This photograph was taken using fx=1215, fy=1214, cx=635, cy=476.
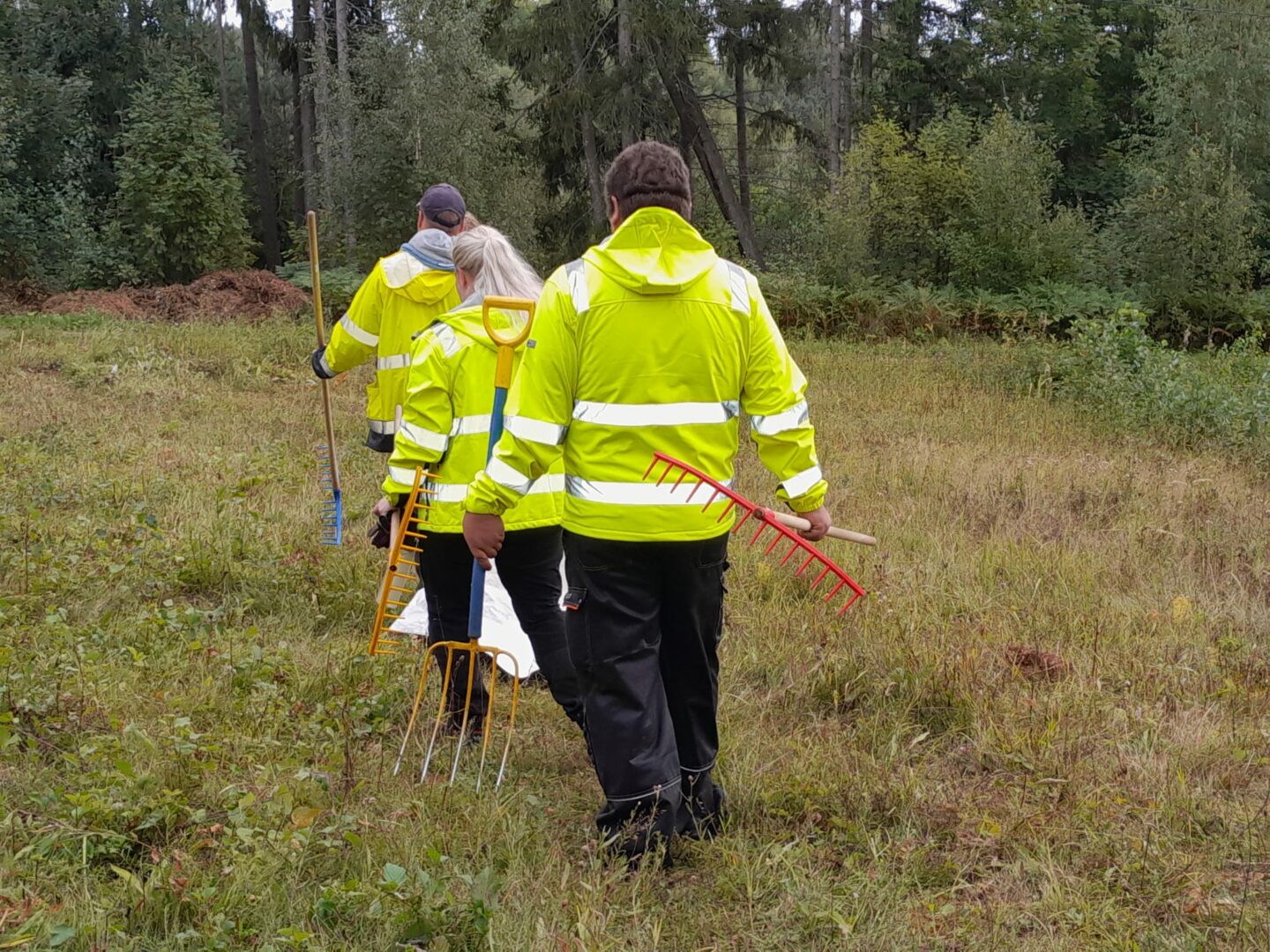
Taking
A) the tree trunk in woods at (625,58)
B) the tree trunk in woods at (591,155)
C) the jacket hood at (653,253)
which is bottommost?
the jacket hood at (653,253)

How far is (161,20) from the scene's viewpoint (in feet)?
99.5

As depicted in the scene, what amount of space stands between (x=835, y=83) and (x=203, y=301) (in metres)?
15.5

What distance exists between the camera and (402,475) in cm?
459

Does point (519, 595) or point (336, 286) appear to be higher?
point (336, 286)

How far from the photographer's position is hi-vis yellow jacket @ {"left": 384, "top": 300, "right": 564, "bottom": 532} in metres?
4.45

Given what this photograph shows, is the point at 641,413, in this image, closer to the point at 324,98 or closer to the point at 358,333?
the point at 358,333

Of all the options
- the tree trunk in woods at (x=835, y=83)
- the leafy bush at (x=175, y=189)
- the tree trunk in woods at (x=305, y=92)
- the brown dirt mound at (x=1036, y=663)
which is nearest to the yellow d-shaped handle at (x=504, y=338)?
the brown dirt mound at (x=1036, y=663)

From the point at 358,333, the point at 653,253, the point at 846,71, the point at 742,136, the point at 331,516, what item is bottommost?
the point at 331,516

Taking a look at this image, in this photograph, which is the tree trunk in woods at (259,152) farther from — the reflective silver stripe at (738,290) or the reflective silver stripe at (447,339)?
the reflective silver stripe at (738,290)

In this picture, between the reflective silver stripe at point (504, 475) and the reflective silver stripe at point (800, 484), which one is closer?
the reflective silver stripe at point (504, 475)

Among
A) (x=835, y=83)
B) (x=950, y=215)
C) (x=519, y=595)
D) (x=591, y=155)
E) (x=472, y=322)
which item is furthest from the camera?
(x=835, y=83)

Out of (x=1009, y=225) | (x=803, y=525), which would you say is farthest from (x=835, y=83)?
(x=803, y=525)

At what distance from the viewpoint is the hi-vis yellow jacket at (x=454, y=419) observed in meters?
4.45

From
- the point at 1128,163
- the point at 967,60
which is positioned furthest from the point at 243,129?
the point at 1128,163
